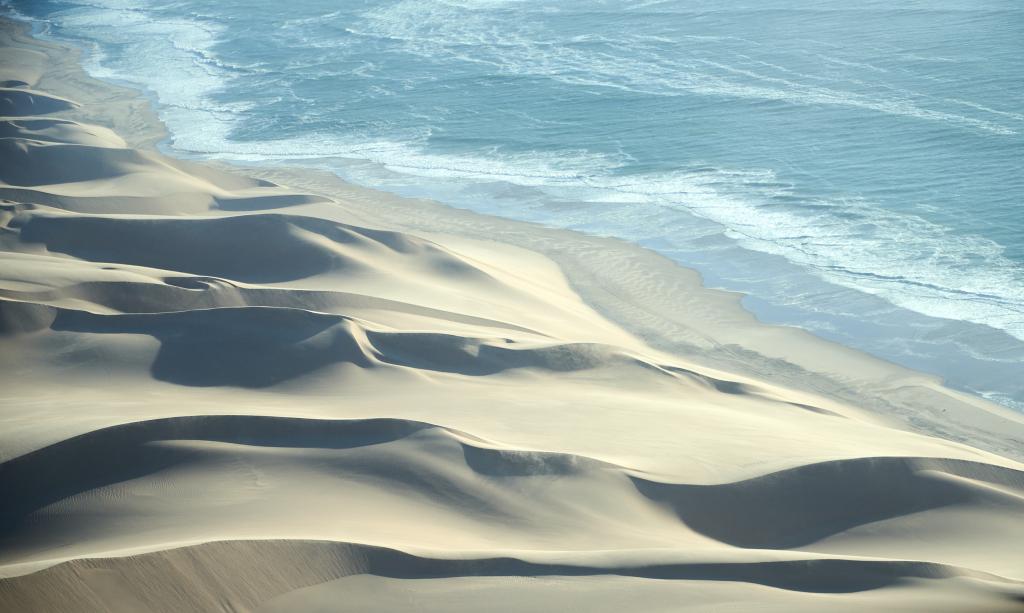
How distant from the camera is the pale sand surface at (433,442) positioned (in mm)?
5980

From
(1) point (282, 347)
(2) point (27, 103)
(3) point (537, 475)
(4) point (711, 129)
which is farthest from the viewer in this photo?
(2) point (27, 103)

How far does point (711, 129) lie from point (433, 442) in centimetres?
1720

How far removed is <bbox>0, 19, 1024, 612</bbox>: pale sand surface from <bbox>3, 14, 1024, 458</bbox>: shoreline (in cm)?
7

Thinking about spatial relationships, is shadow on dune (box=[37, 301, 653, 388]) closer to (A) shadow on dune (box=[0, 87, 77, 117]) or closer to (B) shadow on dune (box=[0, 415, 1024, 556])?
(B) shadow on dune (box=[0, 415, 1024, 556])

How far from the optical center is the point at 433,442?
25.9 ft

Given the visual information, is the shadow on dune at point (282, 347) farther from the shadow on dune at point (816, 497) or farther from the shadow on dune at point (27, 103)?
the shadow on dune at point (27, 103)

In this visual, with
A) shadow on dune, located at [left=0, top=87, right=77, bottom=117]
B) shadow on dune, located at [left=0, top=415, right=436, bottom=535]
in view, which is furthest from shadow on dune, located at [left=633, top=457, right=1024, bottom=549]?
shadow on dune, located at [left=0, top=87, right=77, bottom=117]

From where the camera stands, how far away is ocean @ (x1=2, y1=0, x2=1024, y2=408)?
598 inches

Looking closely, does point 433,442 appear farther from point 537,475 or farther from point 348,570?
point 348,570

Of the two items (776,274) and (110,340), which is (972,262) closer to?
(776,274)

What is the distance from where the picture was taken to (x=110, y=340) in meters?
9.98

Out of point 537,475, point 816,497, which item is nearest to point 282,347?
point 537,475

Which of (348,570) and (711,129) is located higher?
(711,129)

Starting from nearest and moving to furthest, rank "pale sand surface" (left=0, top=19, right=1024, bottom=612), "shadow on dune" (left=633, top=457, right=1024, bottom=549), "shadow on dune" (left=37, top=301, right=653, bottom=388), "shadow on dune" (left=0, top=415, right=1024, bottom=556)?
"pale sand surface" (left=0, top=19, right=1024, bottom=612) < "shadow on dune" (left=0, top=415, right=1024, bottom=556) < "shadow on dune" (left=633, top=457, right=1024, bottom=549) < "shadow on dune" (left=37, top=301, right=653, bottom=388)
